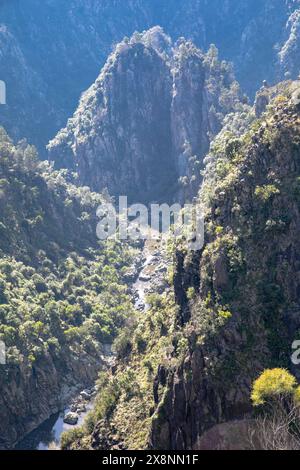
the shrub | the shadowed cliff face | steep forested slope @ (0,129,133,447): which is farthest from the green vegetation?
the shrub

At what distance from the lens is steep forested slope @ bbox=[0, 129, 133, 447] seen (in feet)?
406

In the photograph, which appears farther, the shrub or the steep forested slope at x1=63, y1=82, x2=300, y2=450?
the steep forested slope at x1=63, y1=82, x2=300, y2=450

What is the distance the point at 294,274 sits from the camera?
301 feet

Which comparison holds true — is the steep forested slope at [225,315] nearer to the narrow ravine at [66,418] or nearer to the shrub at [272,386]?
the shrub at [272,386]

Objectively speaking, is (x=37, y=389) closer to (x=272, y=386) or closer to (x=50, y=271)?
(x=50, y=271)

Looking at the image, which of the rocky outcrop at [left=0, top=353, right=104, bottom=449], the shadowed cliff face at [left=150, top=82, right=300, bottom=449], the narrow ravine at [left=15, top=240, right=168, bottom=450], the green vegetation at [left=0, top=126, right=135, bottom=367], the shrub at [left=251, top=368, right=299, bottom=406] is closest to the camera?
the shrub at [left=251, top=368, right=299, bottom=406]

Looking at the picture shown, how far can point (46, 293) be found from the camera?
148 metres

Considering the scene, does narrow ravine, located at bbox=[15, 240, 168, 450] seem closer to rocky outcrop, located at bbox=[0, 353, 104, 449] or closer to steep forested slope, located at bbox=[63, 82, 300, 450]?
rocky outcrop, located at bbox=[0, 353, 104, 449]

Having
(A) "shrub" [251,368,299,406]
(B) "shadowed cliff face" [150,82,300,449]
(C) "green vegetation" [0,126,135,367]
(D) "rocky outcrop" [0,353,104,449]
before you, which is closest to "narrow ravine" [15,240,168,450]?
(D) "rocky outcrop" [0,353,104,449]

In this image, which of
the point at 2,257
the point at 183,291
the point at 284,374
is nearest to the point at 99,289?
the point at 2,257

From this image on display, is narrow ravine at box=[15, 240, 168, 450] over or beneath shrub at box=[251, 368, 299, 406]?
beneath

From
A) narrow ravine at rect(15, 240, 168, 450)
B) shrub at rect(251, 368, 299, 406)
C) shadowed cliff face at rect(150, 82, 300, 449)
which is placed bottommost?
narrow ravine at rect(15, 240, 168, 450)

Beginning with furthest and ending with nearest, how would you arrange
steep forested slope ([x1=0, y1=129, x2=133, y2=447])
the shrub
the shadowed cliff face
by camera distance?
1. steep forested slope ([x1=0, y1=129, x2=133, y2=447])
2. the shadowed cliff face
3. the shrub

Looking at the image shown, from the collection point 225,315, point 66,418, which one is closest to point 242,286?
point 225,315
